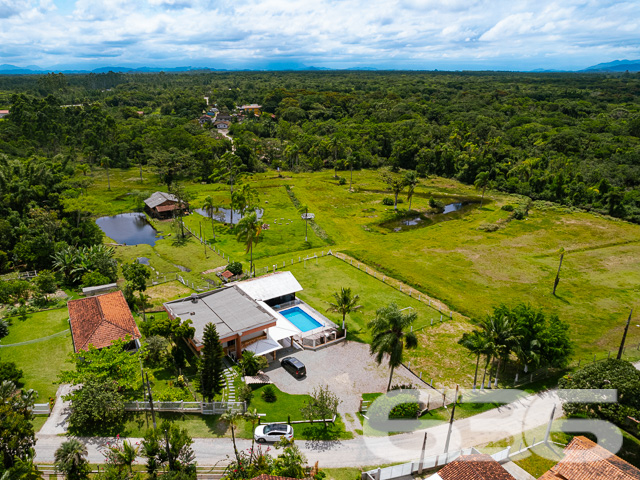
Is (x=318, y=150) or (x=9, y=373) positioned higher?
(x=318, y=150)

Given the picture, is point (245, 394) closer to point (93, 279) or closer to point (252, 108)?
point (93, 279)

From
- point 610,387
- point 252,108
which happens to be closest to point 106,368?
point 610,387

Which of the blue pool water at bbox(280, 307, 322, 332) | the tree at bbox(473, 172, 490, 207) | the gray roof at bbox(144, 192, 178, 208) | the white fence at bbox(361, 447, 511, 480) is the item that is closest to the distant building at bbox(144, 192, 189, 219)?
the gray roof at bbox(144, 192, 178, 208)

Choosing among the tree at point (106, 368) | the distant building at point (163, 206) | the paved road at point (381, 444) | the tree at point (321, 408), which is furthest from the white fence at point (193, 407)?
the distant building at point (163, 206)

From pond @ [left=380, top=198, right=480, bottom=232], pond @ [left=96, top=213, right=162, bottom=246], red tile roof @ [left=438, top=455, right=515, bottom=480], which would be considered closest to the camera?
red tile roof @ [left=438, top=455, right=515, bottom=480]

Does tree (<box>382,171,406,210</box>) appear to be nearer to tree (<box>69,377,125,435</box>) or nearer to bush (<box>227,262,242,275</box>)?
bush (<box>227,262,242,275</box>)

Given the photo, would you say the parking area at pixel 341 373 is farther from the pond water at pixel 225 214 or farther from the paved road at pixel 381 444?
the pond water at pixel 225 214
